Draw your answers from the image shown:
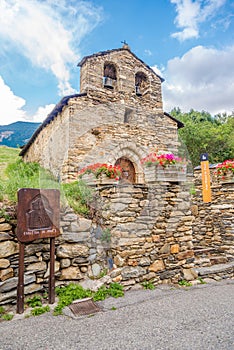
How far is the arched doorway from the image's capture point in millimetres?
8086

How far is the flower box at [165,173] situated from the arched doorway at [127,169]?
4171 millimetres

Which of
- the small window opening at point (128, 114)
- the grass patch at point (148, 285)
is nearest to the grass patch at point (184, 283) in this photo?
the grass patch at point (148, 285)

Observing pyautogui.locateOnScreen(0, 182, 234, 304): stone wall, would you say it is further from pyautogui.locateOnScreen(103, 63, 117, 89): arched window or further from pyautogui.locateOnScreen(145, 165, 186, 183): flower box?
pyautogui.locateOnScreen(103, 63, 117, 89): arched window

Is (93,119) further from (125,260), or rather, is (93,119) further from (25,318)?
(25,318)

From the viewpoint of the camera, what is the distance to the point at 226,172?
5.04 m

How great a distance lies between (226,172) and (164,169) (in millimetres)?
2120

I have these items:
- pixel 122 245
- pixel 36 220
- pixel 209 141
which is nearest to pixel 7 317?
pixel 36 220

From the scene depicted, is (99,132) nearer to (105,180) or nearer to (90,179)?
(90,179)

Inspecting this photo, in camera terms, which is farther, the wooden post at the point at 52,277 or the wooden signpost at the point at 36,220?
the wooden post at the point at 52,277

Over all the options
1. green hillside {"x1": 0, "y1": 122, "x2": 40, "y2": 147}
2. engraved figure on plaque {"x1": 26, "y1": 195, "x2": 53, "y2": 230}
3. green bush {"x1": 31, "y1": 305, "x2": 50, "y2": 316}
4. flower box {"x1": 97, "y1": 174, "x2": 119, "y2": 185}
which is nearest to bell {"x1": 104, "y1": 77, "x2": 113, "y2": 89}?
flower box {"x1": 97, "y1": 174, "x2": 119, "y2": 185}

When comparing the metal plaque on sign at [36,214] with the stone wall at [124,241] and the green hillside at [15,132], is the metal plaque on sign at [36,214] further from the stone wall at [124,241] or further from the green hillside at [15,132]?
the green hillside at [15,132]

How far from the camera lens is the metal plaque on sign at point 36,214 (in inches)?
102

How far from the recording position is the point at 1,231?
269 centimetres

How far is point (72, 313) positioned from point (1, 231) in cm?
131
